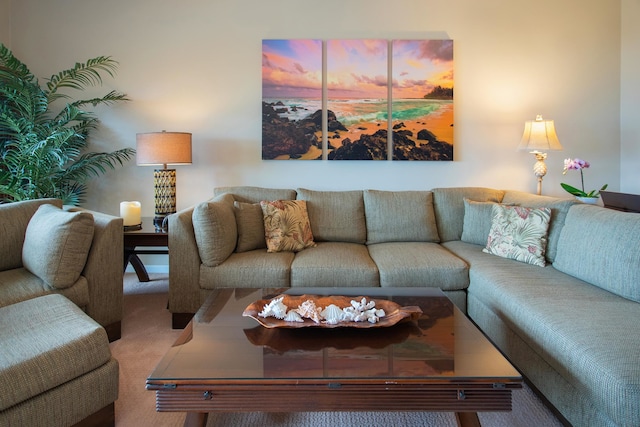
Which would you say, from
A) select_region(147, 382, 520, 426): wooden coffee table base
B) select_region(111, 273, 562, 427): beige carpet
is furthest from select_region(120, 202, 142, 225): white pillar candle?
select_region(147, 382, 520, 426): wooden coffee table base

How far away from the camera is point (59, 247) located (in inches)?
78.4

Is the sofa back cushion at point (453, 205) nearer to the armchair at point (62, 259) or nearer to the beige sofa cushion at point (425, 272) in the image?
the beige sofa cushion at point (425, 272)

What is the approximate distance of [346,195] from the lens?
3.14m

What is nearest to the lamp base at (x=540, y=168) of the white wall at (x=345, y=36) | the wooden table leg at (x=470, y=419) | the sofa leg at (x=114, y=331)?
the white wall at (x=345, y=36)

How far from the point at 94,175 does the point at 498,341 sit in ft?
11.2

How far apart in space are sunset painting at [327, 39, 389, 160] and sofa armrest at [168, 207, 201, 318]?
1.51m

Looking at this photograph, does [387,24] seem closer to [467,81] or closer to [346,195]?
[467,81]

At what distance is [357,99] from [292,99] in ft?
1.83

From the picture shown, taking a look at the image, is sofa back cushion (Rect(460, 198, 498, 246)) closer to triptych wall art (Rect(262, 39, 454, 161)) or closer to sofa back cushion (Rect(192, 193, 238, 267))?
triptych wall art (Rect(262, 39, 454, 161))

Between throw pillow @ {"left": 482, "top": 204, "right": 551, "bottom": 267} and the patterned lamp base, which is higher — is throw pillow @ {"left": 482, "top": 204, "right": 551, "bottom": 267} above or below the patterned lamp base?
below

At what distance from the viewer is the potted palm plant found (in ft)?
9.84

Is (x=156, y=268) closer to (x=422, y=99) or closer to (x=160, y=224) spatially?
(x=160, y=224)

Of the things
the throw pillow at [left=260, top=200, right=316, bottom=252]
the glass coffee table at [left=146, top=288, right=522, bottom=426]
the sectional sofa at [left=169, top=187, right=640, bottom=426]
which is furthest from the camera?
the throw pillow at [left=260, top=200, right=316, bottom=252]

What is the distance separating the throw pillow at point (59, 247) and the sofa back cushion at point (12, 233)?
0.13m
